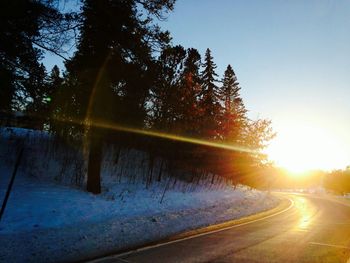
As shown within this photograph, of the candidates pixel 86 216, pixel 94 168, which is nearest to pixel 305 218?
pixel 94 168

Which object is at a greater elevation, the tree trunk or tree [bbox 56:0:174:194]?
tree [bbox 56:0:174:194]

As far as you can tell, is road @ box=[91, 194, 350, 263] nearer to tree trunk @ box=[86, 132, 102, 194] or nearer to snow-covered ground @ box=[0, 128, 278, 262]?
snow-covered ground @ box=[0, 128, 278, 262]

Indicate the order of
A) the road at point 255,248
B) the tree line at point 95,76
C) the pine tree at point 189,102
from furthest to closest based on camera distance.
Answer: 1. the pine tree at point 189,102
2. the tree line at point 95,76
3. the road at point 255,248

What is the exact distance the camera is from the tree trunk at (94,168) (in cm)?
1641

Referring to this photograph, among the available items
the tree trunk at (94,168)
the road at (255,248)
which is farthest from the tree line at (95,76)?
the road at (255,248)

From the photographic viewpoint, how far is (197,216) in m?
16.4

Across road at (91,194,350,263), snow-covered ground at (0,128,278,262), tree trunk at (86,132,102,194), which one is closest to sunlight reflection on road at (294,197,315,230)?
road at (91,194,350,263)

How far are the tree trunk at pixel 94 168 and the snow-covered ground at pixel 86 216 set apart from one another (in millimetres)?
565

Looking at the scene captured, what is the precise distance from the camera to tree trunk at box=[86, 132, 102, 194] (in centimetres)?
1641

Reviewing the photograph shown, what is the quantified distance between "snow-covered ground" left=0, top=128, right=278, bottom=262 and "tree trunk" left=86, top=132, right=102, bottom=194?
56cm

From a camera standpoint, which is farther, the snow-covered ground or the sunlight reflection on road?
A: the sunlight reflection on road

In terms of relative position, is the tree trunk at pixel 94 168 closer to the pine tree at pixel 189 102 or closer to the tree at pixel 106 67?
the tree at pixel 106 67

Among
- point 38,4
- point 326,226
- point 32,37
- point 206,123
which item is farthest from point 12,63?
point 206,123

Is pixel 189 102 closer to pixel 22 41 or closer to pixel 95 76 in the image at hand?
pixel 95 76
